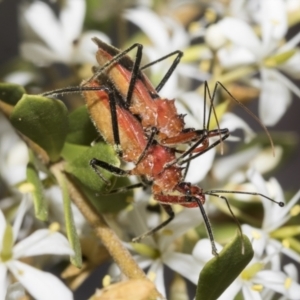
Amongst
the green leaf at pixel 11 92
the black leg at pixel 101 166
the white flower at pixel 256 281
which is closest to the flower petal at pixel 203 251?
the white flower at pixel 256 281

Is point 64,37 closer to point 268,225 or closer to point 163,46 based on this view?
point 163,46

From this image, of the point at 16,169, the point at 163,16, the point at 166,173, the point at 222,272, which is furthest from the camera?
the point at 163,16

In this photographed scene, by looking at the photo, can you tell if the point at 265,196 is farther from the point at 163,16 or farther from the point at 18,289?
the point at 163,16

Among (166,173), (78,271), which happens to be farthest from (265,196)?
(78,271)

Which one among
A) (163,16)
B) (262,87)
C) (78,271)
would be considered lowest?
(78,271)

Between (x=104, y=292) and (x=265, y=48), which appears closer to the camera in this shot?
(x=104, y=292)

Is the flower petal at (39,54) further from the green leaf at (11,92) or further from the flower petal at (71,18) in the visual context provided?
the green leaf at (11,92)

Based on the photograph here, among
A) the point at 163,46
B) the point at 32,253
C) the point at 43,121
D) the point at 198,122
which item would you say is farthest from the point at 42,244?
the point at 163,46

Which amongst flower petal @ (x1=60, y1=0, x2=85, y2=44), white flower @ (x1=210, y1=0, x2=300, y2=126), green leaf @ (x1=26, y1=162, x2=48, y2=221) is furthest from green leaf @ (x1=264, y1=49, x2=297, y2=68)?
green leaf @ (x1=26, y1=162, x2=48, y2=221)
